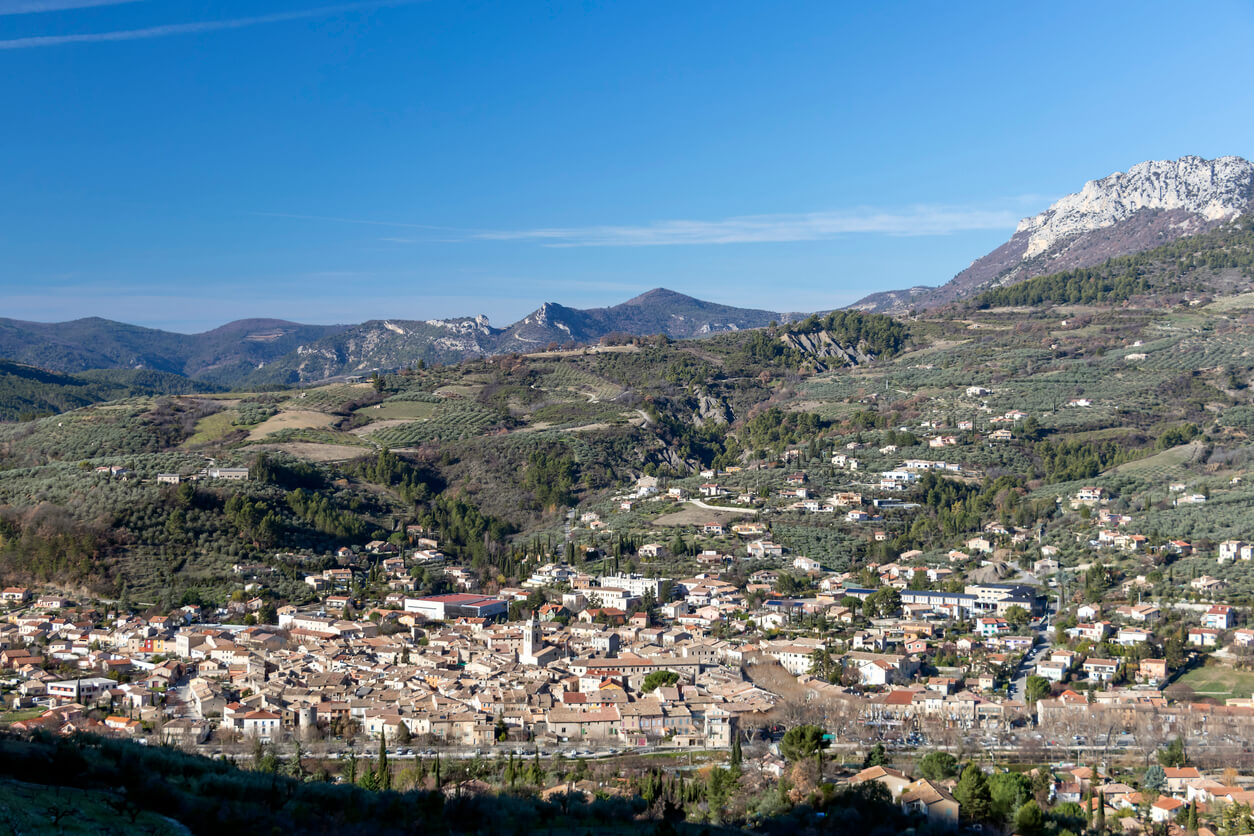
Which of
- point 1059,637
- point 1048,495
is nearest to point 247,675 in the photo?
point 1059,637

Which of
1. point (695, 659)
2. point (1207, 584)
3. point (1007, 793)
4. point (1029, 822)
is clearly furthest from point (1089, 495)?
point (1029, 822)

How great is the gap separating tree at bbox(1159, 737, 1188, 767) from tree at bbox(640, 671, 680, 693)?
1203 centimetres

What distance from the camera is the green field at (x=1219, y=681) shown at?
29.4 m

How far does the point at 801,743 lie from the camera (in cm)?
2417

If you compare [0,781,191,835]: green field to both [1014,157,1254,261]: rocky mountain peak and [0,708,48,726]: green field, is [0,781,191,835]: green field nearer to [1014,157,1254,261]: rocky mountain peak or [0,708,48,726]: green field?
[0,708,48,726]: green field

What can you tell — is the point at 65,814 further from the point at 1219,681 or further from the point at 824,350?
the point at 824,350

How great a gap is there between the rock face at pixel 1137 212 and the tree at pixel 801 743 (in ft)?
393

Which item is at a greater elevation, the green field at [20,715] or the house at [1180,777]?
the green field at [20,715]

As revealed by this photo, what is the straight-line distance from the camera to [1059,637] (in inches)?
1346

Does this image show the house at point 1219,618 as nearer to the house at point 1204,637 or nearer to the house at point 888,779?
the house at point 1204,637

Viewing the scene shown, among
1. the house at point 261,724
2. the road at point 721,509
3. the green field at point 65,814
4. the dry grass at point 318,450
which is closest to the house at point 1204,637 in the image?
the road at point 721,509

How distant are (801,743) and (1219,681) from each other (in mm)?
13662

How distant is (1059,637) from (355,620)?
22865 mm

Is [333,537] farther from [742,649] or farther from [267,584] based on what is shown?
[742,649]
